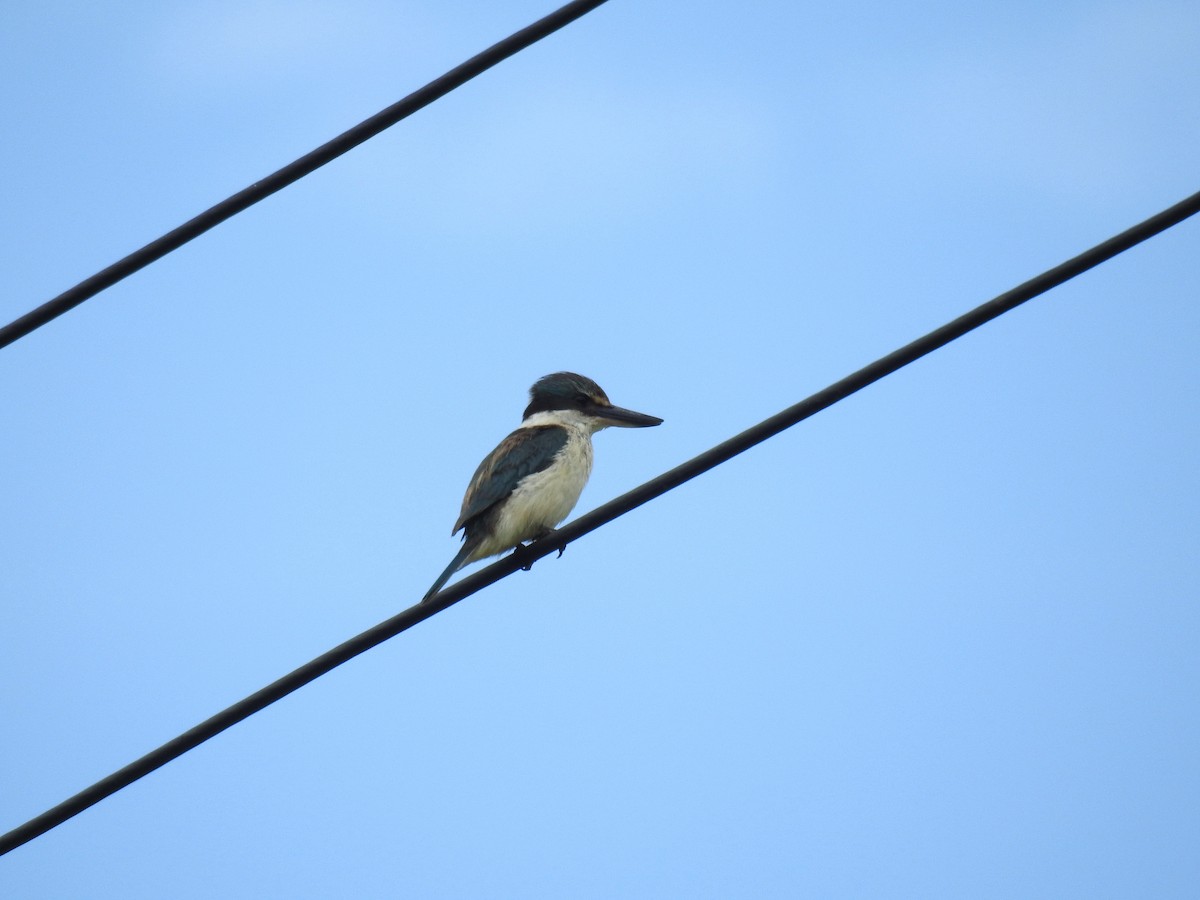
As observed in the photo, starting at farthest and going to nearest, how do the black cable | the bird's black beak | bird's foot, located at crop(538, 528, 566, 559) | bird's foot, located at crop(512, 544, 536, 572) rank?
the bird's black beak, bird's foot, located at crop(512, 544, 536, 572), bird's foot, located at crop(538, 528, 566, 559), the black cable

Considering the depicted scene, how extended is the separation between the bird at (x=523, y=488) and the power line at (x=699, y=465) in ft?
6.60

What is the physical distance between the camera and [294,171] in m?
3.51

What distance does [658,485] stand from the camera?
375cm

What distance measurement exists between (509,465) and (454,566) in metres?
0.60

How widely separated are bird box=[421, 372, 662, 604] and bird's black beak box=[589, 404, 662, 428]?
0.10m

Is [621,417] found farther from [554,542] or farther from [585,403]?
[554,542]

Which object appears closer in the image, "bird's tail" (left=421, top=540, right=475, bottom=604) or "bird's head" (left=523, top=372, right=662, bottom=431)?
"bird's tail" (left=421, top=540, right=475, bottom=604)

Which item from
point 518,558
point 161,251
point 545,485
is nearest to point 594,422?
point 545,485

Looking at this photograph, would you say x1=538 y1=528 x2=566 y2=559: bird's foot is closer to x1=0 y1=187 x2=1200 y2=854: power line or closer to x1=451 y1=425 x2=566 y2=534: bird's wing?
x1=451 y1=425 x2=566 y2=534: bird's wing

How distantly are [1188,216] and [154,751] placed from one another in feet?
9.01

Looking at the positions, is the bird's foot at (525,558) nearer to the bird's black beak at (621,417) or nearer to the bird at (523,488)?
the bird at (523,488)

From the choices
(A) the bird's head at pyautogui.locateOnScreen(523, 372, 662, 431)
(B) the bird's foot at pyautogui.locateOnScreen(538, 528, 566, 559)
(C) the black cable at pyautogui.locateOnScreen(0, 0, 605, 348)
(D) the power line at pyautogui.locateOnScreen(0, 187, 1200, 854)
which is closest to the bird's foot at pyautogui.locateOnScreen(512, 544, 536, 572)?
(B) the bird's foot at pyautogui.locateOnScreen(538, 528, 566, 559)

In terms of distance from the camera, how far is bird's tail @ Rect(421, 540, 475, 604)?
563cm

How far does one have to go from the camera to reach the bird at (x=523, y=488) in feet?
19.9
